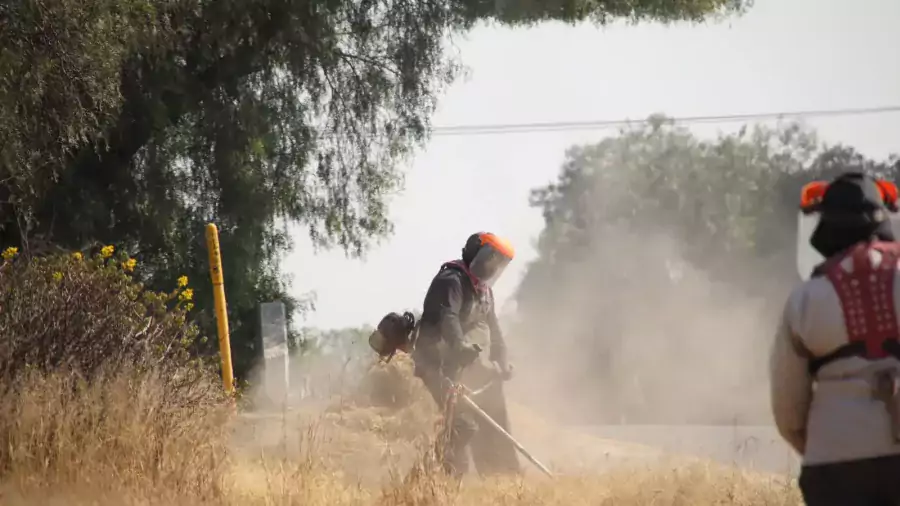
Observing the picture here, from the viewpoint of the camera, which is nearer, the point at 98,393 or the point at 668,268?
the point at 98,393

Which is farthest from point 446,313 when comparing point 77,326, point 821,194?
point 821,194

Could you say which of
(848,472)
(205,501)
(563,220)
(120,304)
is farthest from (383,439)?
(563,220)

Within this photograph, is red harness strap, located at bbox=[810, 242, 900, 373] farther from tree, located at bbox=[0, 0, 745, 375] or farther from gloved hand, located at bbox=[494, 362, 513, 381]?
tree, located at bbox=[0, 0, 745, 375]

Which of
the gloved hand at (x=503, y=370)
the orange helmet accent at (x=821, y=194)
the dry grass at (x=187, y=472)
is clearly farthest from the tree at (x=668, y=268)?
the orange helmet accent at (x=821, y=194)

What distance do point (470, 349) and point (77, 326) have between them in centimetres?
271

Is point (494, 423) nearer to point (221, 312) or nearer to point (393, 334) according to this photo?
point (393, 334)

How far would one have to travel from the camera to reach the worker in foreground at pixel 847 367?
4230 millimetres

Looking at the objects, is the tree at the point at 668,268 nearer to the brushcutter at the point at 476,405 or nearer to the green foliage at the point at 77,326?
the brushcutter at the point at 476,405

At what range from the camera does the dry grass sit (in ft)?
22.9

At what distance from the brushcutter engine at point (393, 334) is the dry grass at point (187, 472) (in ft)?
3.87

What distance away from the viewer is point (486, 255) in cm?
960

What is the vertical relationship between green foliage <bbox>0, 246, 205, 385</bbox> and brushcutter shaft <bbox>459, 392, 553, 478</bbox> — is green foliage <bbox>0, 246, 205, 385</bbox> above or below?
above

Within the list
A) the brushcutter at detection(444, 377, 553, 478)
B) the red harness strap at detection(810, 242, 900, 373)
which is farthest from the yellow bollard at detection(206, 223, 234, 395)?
the red harness strap at detection(810, 242, 900, 373)

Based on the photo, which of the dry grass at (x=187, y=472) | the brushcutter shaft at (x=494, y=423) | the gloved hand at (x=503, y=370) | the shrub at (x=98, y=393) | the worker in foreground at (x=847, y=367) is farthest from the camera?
the gloved hand at (x=503, y=370)
